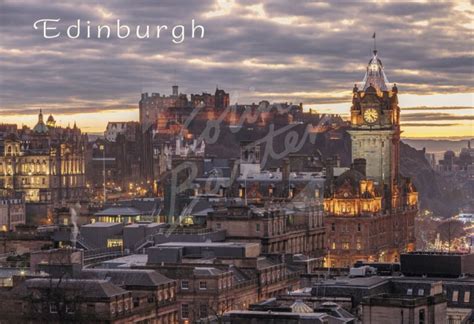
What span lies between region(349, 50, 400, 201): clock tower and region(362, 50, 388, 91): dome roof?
90.7 inches

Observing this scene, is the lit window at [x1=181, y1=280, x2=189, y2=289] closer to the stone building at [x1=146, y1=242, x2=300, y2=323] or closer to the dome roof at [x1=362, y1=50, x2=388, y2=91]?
the stone building at [x1=146, y1=242, x2=300, y2=323]

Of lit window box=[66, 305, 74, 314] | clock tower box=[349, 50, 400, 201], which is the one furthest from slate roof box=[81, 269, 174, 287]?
clock tower box=[349, 50, 400, 201]

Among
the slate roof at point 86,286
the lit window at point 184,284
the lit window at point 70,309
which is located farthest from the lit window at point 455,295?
the lit window at point 70,309

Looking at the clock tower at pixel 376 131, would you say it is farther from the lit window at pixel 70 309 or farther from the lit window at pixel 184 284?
the lit window at pixel 70 309

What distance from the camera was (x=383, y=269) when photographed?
86.0 meters

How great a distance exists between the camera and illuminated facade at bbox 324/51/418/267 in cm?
14375

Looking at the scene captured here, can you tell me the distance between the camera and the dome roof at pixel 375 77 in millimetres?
164125

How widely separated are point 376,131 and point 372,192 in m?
12.1

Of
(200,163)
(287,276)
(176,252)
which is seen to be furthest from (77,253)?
(200,163)

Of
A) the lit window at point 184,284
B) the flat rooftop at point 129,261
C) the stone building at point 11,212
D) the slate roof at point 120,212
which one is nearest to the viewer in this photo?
the lit window at point 184,284

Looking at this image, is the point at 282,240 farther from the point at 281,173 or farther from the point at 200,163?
the point at 200,163

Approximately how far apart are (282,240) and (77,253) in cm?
2909

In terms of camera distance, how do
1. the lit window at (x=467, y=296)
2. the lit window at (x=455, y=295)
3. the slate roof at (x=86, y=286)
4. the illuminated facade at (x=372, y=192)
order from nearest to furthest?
the slate roof at (x=86, y=286) → the lit window at (x=467, y=296) → the lit window at (x=455, y=295) → the illuminated facade at (x=372, y=192)

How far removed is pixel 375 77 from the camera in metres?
166
